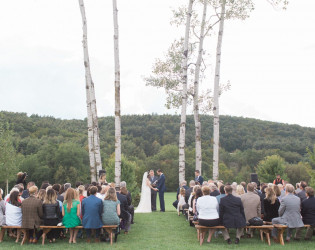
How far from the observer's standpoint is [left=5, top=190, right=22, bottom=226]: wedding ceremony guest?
439 inches

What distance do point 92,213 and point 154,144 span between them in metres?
69.6

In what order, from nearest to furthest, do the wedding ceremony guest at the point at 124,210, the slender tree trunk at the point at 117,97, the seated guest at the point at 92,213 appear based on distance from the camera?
1. the seated guest at the point at 92,213
2. the wedding ceremony guest at the point at 124,210
3. the slender tree trunk at the point at 117,97

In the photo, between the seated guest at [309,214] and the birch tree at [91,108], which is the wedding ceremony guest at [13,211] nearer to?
the seated guest at [309,214]

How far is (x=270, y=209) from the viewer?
1191 centimetres

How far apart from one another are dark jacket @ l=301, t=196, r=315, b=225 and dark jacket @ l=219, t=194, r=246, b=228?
188cm

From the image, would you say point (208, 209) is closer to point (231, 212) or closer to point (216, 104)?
point (231, 212)

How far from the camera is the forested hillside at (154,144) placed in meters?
58.5

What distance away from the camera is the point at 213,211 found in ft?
35.6

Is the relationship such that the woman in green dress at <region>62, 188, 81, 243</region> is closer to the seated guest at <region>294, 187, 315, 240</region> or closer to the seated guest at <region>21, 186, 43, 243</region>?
the seated guest at <region>21, 186, 43, 243</region>

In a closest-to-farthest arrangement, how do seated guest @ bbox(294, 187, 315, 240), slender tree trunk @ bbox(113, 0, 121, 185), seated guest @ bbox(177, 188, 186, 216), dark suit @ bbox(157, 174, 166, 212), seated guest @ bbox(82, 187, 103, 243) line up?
seated guest @ bbox(82, 187, 103, 243)
seated guest @ bbox(294, 187, 315, 240)
seated guest @ bbox(177, 188, 186, 216)
slender tree trunk @ bbox(113, 0, 121, 185)
dark suit @ bbox(157, 174, 166, 212)

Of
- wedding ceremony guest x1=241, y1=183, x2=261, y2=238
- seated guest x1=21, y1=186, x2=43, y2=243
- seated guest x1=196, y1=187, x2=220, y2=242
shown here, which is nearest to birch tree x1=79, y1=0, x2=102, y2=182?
seated guest x1=21, y1=186, x2=43, y2=243

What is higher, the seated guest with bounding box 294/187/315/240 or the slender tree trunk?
the slender tree trunk

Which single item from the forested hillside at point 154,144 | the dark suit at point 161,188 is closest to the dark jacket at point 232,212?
the dark suit at point 161,188

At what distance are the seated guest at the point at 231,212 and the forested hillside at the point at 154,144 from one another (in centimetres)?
4687
